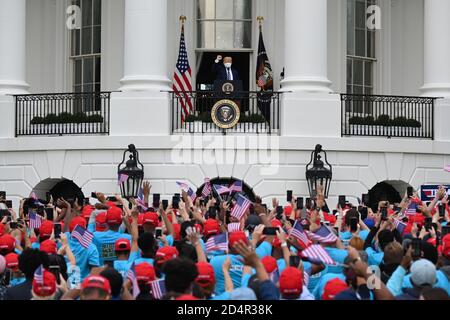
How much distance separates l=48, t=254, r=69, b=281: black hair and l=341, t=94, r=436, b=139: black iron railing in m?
17.8

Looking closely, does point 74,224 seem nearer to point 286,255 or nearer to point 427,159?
point 286,255

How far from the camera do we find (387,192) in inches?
1303

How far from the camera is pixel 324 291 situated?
1206 cm

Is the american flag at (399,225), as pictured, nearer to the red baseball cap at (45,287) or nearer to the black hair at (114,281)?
the black hair at (114,281)

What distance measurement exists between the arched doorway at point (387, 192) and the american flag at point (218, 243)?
17784 mm

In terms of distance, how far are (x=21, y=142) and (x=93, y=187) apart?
2.27m

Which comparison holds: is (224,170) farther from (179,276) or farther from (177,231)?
(179,276)

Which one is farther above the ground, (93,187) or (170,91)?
(170,91)

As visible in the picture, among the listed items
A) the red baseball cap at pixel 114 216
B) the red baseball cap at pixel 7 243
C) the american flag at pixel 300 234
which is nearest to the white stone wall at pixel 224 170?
the red baseball cap at pixel 114 216

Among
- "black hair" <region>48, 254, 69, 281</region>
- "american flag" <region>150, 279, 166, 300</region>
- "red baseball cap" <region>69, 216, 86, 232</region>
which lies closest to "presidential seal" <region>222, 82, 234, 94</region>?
"red baseball cap" <region>69, 216, 86, 232</region>

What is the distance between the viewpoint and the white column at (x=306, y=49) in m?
31.5

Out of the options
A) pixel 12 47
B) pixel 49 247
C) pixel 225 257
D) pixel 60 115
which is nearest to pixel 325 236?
pixel 225 257

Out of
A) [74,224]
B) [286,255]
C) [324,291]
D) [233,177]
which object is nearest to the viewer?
[324,291]

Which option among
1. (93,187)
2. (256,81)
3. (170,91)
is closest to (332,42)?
(256,81)
